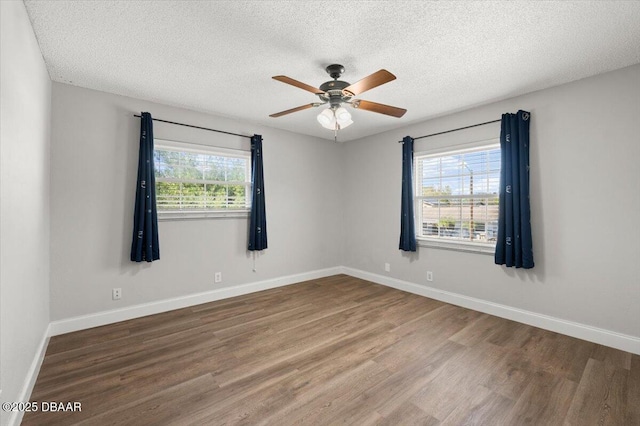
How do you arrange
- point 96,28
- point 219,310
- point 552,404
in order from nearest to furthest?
point 552,404 → point 96,28 → point 219,310

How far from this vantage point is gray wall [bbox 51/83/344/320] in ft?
9.80

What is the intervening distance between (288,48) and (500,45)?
168 centimetres

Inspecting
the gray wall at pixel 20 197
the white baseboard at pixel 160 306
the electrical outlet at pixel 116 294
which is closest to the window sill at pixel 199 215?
the electrical outlet at pixel 116 294

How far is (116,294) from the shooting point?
3271 mm

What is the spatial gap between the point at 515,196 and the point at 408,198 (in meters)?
1.40

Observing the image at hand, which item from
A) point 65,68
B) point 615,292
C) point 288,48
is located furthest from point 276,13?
point 615,292

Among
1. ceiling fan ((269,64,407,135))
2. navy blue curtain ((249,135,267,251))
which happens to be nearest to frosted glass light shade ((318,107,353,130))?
ceiling fan ((269,64,407,135))

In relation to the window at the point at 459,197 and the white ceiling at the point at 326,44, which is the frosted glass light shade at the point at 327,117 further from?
the window at the point at 459,197

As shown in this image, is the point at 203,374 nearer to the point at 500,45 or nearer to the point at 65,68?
the point at 65,68

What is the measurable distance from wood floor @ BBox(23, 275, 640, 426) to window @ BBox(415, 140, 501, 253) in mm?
1050

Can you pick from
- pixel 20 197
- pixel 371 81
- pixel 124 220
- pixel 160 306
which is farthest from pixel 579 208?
pixel 124 220

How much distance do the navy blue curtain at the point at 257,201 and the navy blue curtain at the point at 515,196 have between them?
3.10m

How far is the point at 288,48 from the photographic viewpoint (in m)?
2.34

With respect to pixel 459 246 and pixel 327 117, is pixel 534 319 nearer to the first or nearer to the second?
pixel 459 246
